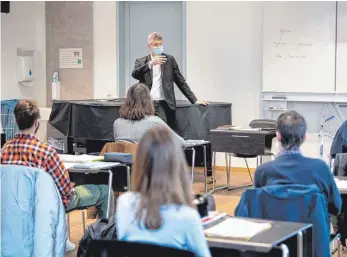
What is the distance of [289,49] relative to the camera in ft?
26.8

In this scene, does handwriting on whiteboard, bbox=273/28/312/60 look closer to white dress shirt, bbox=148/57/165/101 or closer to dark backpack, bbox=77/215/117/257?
white dress shirt, bbox=148/57/165/101

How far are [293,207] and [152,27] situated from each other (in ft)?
21.8

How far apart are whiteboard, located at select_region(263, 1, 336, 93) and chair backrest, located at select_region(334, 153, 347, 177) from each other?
381cm

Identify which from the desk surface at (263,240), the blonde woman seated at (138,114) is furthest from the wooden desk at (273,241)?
the blonde woman seated at (138,114)

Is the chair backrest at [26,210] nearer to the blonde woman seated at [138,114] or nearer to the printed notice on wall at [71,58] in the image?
the blonde woman seated at [138,114]

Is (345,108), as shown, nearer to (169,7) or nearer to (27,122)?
(169,7)

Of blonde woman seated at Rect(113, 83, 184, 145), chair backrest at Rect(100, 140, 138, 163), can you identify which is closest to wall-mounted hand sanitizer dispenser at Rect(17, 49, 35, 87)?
blonde woman seated at Rect(113, 83, 184, 145)

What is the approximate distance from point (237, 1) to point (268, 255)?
20.9 feet

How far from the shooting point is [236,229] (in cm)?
268

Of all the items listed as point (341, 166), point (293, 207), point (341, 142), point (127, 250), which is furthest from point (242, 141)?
point (127, 250)

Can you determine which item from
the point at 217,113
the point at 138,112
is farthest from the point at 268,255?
the point at 217,113

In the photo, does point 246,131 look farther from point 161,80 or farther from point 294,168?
point 294,168

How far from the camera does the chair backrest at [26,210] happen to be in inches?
144

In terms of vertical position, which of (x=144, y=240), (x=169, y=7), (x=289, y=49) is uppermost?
(x=169, y=7)
